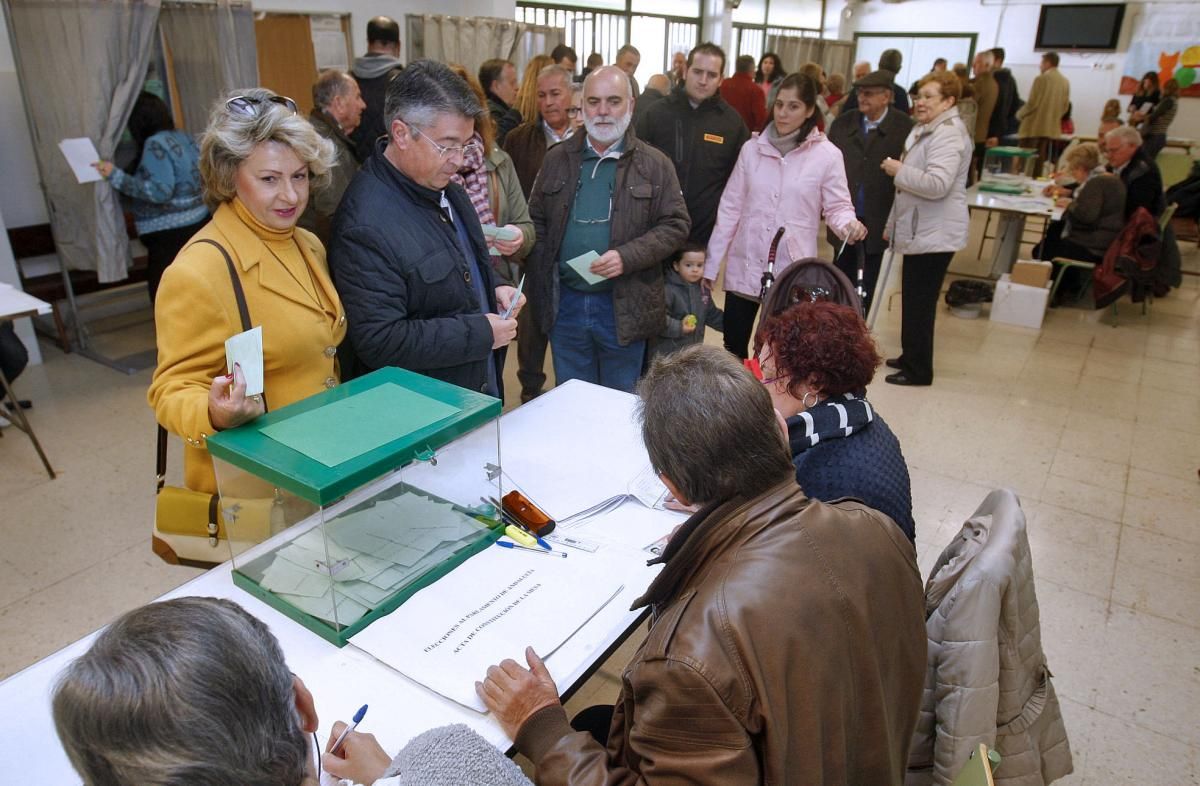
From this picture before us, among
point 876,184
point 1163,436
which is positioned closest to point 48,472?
point 876,184

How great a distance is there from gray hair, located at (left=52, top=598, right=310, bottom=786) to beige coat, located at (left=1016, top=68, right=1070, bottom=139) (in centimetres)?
1219

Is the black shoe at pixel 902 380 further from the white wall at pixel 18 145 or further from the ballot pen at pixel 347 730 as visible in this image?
the white wall at pixel 18 145

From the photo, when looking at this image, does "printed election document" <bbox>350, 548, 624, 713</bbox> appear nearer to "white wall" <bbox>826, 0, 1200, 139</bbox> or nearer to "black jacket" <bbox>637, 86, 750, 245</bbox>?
"black jacket" <bbox>637, 86, 750, 245</bbox>

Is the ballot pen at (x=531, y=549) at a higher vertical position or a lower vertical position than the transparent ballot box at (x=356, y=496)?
lower

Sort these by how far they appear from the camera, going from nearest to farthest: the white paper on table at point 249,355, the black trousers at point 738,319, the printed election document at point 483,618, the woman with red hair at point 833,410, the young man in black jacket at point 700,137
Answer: the printed election document at point 483,618 → the white paper on table at point 249,355 → the woman with red hair at point 833,410 → the black trousers at point 738,319 → the young man in black jacket at point 700,137

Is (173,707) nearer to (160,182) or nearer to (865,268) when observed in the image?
(160,182)

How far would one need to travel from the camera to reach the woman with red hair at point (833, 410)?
1.68m

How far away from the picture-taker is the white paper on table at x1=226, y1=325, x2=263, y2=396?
146 centimetres

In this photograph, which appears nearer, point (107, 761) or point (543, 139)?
point (107, 761)

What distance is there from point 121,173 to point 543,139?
93.4 inches

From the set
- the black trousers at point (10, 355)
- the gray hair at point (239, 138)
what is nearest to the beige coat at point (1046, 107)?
the gray hair at point (239, 138)

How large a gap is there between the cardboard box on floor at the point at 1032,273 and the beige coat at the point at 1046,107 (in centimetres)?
621

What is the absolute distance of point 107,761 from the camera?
76 cm

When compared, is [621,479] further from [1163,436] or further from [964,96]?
[964,96]
